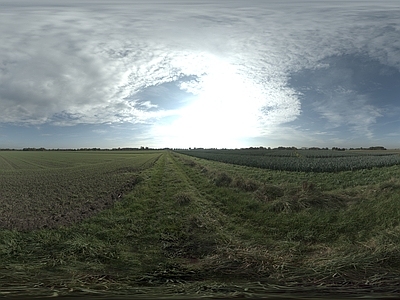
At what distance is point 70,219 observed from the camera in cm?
367

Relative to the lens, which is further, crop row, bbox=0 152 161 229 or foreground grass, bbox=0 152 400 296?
crop row, bbox=0 152 161 229

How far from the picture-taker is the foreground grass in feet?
8.18

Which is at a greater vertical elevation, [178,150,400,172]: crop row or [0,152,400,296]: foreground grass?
[178,150,400,172]: crop row

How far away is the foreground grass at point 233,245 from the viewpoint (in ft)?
8.18

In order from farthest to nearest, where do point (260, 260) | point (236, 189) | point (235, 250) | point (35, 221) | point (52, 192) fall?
point (52, 192) → point (236, 189) → point (35, 221) → point (235, 250) → point (260, 260)

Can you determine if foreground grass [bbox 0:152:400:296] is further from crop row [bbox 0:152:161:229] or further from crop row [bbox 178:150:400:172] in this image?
crop row [bbox 0:152:161:229]

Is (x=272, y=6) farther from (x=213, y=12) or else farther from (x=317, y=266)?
(x=317, y=266)

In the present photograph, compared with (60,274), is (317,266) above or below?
above

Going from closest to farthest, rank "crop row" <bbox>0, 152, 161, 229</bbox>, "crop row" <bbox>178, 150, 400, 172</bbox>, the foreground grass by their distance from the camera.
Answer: the foreground grass
"crop row" <bbox>0, 152, 161, 229</bbox>
"crop row" <bbox>178, 150, 400, 172</bbox>

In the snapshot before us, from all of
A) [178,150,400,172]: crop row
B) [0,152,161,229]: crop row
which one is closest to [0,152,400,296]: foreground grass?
[178,150,400,172]: crop row

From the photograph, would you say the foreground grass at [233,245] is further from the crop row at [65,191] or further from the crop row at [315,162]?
the crop row at [65,191]

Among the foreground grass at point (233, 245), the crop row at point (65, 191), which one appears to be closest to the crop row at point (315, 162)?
the foreground grass at point (233, 245)

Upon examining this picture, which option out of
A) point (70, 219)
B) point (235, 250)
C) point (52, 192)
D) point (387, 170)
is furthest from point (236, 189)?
point (52, 192)

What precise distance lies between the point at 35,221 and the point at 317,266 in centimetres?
386
